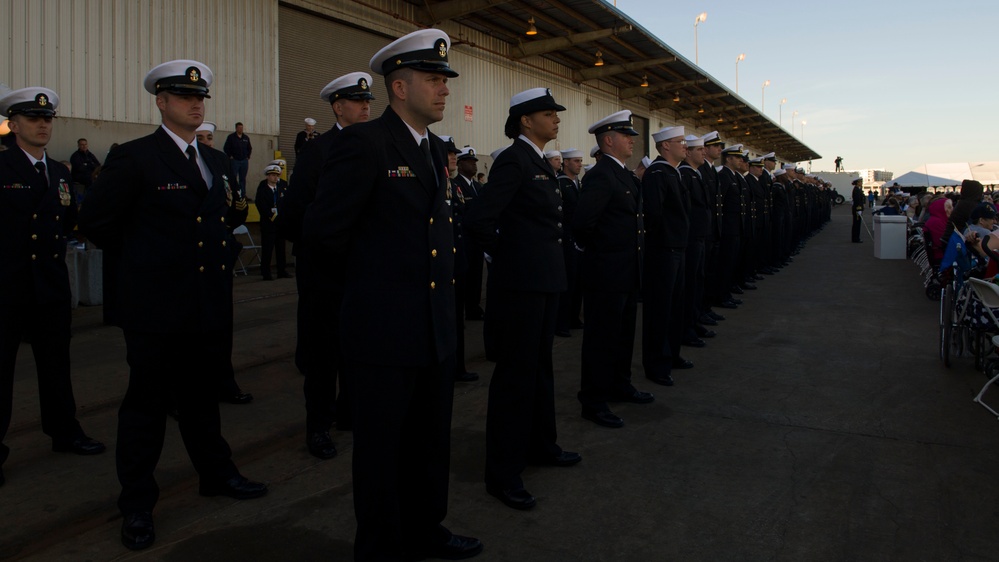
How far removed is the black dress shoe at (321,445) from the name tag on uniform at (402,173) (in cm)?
233

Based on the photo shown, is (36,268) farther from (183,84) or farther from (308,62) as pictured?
(308,62)

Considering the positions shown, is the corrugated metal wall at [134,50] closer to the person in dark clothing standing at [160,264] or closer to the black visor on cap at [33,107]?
the black visor on cap at [33,107]

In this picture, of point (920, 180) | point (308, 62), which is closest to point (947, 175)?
point (920, 180)

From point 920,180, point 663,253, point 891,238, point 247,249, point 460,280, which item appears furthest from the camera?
point 920,180

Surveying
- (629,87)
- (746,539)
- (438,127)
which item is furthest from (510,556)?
(629,87)

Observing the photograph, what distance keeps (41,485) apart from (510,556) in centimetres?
276

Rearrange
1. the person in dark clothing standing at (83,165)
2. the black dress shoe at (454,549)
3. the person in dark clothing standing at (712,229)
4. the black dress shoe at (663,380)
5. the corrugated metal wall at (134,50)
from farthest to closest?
the person in dark clothing standing at (83,165)
the corrugated metal wall at (134,50)
the person in dark clothing standing at (712,229)
the black dress shoe at (663,380)
the black dress shoe at (454,549)

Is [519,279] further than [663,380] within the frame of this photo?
No

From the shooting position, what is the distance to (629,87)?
3250 centimetres

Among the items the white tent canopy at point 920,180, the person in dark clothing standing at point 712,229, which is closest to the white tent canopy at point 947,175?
the white tent canopy at point 920,180

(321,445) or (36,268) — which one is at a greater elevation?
(36,268)

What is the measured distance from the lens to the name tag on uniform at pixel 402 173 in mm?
2707

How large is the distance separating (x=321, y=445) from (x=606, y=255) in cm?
230

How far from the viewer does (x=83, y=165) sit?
10.8 m
